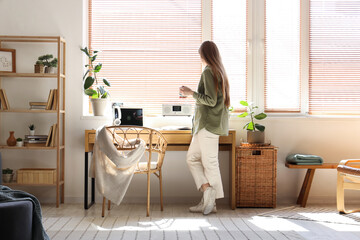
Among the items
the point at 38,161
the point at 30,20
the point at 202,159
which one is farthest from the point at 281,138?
the point at 30,20

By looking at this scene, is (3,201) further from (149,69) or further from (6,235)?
(149,69)

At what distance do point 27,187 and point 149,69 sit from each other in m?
1.77

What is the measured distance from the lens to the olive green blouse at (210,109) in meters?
3.76

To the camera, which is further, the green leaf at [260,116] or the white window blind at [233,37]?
the white window blind at [233,37]

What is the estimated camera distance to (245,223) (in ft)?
11.3

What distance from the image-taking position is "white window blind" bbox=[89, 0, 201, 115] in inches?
179

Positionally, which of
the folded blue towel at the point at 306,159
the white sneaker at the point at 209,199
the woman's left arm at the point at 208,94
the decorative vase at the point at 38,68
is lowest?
the white sneaker at the point at 209,199

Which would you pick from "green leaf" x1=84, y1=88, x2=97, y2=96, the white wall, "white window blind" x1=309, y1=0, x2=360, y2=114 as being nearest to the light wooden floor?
the white wall

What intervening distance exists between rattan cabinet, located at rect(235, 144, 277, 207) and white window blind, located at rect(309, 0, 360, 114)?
943mm

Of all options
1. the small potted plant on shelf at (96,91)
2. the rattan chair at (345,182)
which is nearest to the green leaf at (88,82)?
the small potted plant on shelf at (96,91)

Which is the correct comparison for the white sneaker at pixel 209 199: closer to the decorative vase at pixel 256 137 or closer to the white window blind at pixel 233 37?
the decorative vase at pixel 256 137

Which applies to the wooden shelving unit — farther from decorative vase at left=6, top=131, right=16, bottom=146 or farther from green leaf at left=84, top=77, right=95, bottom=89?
green leaf at left=84, top=77, right=95, bottom=89

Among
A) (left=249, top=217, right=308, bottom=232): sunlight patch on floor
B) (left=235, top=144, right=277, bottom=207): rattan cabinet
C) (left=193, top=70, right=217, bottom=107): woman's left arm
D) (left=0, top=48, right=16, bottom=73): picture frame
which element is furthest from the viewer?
(left=0, top=48, right=16, bottom=73): picture frame

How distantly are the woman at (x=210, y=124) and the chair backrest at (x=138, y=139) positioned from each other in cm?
30
